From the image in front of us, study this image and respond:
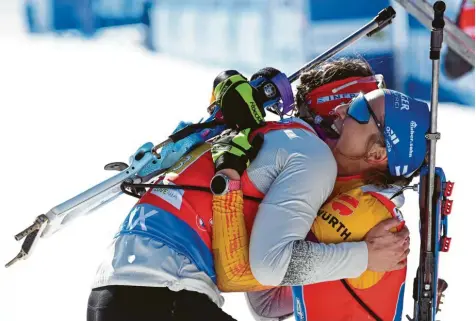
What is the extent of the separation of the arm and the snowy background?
0.86 metres

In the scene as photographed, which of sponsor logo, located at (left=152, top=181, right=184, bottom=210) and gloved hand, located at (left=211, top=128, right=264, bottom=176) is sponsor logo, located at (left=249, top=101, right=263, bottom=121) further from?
sponsor logo, located at (left=152, top=181, right=184, bottom=210)

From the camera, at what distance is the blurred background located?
242 inches

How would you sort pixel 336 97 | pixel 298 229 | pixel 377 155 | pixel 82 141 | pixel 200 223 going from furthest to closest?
pixel 82 141
pixel 336 97
pixel 377 155
pixel 200 223
pixel 298 229

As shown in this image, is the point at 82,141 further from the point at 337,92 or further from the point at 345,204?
the point at 345,204

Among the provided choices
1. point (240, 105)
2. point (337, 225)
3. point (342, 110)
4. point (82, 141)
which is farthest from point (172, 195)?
point (82, 141)

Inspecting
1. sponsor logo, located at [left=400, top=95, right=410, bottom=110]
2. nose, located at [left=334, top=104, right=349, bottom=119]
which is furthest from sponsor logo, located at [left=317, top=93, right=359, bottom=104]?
sponsor logo, located at [left=400, top=95, right=410, bottom=110]

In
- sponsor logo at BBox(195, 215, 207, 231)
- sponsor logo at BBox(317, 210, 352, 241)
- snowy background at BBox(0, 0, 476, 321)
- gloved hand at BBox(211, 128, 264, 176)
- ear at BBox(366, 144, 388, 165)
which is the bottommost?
snowy background at BBox(0, 0, 476, 321)

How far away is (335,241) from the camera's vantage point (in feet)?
8.91

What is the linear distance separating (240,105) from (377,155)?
1.54 feet

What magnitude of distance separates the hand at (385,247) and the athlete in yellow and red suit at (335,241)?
0.03 m

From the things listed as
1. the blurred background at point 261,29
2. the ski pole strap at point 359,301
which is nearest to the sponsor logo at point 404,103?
the ski pole strap at point 359,301

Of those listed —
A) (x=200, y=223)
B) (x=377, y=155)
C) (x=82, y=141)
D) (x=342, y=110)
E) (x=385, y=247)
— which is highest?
(x=342, y=110)

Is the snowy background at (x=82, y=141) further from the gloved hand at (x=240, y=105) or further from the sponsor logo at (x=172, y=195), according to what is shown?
the gloved hand at (x=240, y=105)

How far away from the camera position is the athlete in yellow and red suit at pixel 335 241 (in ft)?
8.71
